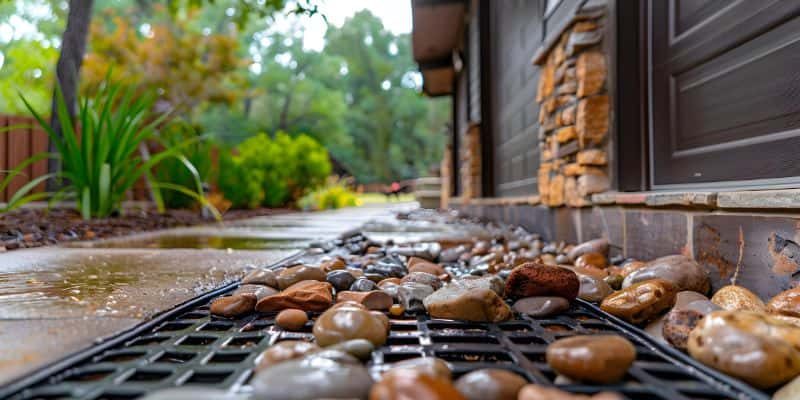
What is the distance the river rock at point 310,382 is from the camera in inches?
26.9

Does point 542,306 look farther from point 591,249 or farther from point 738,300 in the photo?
point 591,249

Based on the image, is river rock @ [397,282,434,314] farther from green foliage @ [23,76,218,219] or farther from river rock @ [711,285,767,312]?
green foliage @ [23,76,218,219]

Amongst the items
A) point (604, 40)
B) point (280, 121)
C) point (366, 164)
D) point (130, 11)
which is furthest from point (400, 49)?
point (604, 40)

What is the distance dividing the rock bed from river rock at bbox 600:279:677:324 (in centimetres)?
1

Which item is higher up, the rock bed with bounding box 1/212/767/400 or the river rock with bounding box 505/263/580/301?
the river rock with bounding box 505/263/580/301

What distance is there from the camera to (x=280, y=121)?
75.6 feet

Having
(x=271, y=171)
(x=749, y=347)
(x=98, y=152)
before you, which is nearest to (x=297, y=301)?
(x=749, y=347)

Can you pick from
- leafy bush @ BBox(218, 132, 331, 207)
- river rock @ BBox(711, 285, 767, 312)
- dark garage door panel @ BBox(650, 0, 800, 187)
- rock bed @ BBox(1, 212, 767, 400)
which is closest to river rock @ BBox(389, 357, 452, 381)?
rock bed @ BBox(1, 212, 767, 400)

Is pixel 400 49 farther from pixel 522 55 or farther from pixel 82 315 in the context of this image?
pixel 82 315

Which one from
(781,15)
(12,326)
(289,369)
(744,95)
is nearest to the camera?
(289,369)

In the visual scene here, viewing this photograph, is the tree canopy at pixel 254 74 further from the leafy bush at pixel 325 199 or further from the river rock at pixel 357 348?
the river rock at pixel 357 348

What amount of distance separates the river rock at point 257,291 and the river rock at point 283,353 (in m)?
0.46

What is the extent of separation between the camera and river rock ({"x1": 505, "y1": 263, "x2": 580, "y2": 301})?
1.32 meters

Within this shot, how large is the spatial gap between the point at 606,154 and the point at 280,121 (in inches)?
870
